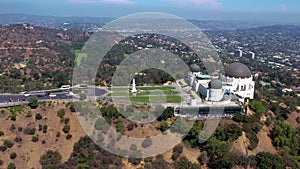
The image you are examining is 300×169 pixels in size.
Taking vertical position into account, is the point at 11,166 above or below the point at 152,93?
below

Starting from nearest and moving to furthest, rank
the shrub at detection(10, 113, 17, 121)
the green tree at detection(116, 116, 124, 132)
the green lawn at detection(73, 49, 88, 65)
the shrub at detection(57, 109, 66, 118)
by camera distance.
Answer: the green tree at detection(116, 116, 124, 132) → the shrub at detection(10, 113, 17, 121) → the shrub at detection(57, 109, 66, 118) → the green lawn at detection(73, 49, 88, 65)

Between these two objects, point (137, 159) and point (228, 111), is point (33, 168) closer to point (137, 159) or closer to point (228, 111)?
point (137, 159)

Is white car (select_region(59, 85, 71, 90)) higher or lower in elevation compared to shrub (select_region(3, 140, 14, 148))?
higher

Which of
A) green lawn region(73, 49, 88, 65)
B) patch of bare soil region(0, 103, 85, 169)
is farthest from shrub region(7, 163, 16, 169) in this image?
green lawn region(73, 49, 88, 65)

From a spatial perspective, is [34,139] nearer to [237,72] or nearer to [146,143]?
[146,143]

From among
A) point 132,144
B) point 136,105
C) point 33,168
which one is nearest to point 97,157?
point 132,144

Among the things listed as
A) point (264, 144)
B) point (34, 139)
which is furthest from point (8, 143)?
point (264, 144)

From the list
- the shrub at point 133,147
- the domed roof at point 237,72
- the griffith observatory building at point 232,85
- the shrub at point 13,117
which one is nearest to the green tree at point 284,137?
the griffith observatory building at point 232,85

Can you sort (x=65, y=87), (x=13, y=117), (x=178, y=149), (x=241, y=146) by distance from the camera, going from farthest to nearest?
1. (x=65, y=87)
2. (x=13, y=117)
3. (x=241, y=146)
4. (x=178, y=149)

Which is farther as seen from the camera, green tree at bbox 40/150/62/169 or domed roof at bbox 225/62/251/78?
domed roof at bbox 225/62/251/78

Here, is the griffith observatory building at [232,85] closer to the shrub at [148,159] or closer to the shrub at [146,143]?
the shrub at [146,143]

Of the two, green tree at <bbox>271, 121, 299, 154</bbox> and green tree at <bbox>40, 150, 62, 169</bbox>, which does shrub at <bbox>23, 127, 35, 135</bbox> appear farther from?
green tree at <bbox>271, 121, 299, 154</bbox>
